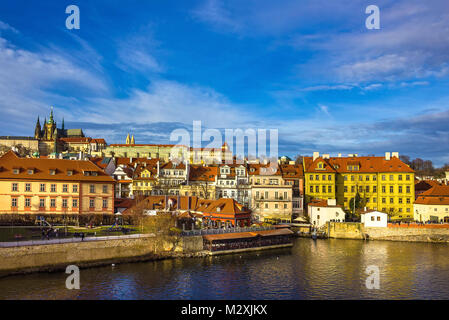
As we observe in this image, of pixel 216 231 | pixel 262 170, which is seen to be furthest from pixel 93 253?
pixel 262 170

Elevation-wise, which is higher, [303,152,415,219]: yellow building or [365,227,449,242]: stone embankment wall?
[303,152,415,219]: yellow building

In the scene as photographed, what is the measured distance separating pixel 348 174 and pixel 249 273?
144ft

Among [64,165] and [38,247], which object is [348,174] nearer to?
[64,165]

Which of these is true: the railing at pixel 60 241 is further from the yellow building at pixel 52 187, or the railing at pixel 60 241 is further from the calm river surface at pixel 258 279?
the yellow building at pixel 52 187

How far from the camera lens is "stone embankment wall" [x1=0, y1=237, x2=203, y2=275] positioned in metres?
33.4

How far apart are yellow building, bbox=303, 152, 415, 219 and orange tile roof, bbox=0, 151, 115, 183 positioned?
39600 millimetres

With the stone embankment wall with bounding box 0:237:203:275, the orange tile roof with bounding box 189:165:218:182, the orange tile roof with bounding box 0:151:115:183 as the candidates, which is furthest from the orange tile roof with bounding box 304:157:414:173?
the orange tile roof with bounding box 0:151:115:183

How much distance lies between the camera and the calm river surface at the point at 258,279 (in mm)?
29531

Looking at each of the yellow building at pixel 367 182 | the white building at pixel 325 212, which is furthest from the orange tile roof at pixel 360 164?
the white building at pixel 325 212

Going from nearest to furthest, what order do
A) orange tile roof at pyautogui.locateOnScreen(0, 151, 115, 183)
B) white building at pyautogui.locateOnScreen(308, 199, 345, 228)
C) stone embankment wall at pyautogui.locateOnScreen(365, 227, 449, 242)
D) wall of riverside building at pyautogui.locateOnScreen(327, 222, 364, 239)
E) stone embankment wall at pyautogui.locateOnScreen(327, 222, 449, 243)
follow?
1. orange tile roof at pyautogui.locateOnScreen(0, 151, 115, 183)
2. stone embankment wall at pyautogui.locateOnScreen(365, 227, 449, 242)
3. stone embankment wall at pyautogui.locateOnScreen(327, 222, 449, 243)
4. wall of riverside building at pyautogui.locateOnScreen(327, 222, 364, 239)
5. white building at pyautogui.locateOnScreen(308, 199, 345, 228)

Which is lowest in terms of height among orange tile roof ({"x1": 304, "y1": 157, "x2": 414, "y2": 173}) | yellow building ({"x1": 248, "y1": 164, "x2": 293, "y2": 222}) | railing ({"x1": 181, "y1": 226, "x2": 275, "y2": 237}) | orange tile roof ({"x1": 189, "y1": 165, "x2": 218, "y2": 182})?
railing ({"x1": 181, "y1": 226, "x2": 275, "y2": 237})

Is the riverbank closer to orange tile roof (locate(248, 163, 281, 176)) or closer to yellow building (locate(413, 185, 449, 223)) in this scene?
orange tile roof (locate(248, 163, 281, 176))
